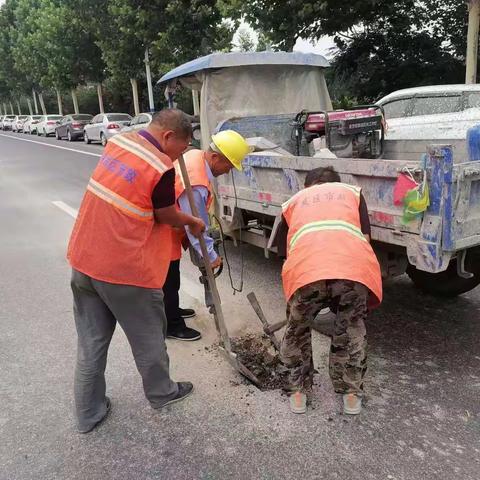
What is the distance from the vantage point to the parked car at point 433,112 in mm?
6436

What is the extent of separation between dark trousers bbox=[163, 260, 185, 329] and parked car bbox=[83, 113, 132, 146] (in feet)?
58.8

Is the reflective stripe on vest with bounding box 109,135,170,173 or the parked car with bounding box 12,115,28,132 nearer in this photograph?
the reflective stripe on vest with bounding box 109,135,170,173

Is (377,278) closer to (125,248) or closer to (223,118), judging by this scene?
(125,248)

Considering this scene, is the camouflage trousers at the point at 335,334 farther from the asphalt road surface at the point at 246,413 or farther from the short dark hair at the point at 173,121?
the short dark hair at the point at 173,121

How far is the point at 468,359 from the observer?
3.42 meters

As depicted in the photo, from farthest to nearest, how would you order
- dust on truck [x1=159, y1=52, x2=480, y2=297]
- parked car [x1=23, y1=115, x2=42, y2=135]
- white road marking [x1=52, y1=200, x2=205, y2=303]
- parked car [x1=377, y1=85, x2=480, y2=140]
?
1. parked car [x1=23, y1=115, x2=42, y2=135]
2. parked car [x1=377, y1=85, x2=480, y2=140]
3. white road marking [x1=52, y1=200, x2=205, y2=303]
4. dust on truck [x1=159, y1=52, x2=480, y2=297]

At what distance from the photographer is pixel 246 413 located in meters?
2.94

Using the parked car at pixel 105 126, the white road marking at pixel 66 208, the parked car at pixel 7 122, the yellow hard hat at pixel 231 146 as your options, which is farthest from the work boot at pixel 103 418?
the parked car at pixel 7 122

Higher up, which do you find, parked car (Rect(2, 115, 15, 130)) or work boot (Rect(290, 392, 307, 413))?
work boot (Rect(290, 392, 307, 413))

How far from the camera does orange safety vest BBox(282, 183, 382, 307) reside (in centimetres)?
265

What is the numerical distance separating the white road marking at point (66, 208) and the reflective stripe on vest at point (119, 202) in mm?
6116

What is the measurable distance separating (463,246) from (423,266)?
0.85 feet

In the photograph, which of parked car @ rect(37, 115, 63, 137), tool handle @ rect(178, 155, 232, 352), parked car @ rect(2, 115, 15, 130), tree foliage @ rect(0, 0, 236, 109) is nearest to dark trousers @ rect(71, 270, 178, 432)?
tool handle @ rect(178, 155, 232, 352)

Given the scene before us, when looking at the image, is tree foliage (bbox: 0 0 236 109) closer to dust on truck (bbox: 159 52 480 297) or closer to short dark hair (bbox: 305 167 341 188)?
dust on truck (bbox: 159 52 480 297)
